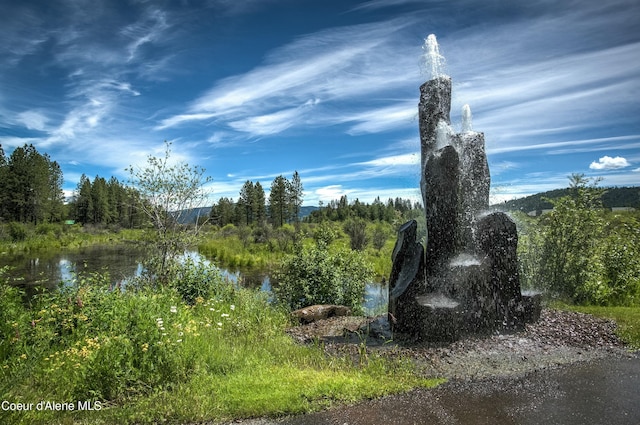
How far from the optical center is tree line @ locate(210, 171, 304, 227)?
2736 inches

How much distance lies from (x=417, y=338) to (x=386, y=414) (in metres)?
3.10

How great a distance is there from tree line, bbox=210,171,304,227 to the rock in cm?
5027

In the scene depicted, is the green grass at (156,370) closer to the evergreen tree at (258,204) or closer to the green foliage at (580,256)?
the green foliage at (580,256)

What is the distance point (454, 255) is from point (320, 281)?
4260mm

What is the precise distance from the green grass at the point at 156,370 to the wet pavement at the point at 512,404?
31 centimetres

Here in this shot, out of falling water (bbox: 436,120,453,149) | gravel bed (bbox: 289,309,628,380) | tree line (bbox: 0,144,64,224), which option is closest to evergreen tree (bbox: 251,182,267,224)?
tree line (bbox: 0,144,64,224)

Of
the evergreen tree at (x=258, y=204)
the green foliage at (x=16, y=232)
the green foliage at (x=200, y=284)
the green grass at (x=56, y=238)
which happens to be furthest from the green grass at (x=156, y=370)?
the evergreen tree at (x=258, y=204)

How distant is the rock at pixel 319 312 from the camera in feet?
34.2

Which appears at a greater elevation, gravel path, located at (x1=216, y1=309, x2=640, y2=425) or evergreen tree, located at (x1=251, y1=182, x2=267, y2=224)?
evergreen tree, located at (x1=251, y1=182, x2=267, y2=224)

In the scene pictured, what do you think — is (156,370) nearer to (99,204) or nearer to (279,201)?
(279,201)

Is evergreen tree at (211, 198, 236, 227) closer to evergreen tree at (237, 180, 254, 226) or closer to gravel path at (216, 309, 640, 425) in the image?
evergreen tree at (237, 180, 254, 226)

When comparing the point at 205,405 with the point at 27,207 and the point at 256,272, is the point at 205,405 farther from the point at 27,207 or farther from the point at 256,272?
the point at 27,207

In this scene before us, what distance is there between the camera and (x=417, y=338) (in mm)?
7980

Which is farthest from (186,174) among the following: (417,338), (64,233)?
(64,233)
